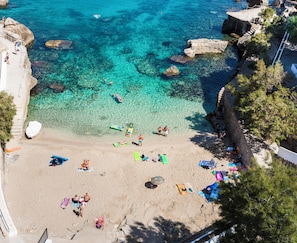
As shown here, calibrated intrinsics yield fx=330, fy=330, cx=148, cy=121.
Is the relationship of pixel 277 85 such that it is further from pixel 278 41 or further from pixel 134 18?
pixel 134 18

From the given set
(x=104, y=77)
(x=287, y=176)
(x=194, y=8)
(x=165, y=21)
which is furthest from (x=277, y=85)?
(x=194, y=8)

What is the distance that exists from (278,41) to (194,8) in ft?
76.1

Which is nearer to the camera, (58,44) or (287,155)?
(287,155)

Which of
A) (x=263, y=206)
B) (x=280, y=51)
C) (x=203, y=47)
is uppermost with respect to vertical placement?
(x=263, y=206)

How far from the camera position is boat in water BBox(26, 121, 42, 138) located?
29.3 meters

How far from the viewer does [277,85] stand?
2884 centimetres

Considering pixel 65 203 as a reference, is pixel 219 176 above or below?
above

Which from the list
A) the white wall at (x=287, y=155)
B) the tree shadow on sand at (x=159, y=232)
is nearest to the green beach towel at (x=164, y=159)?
the tree shadow on sand at (x=159, y=232)

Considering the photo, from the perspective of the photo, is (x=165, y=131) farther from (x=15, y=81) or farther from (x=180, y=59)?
(x=15, y=81)

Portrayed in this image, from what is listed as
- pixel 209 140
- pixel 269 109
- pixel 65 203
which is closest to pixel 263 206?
pixel 269 109

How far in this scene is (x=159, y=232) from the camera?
2198 centimetres

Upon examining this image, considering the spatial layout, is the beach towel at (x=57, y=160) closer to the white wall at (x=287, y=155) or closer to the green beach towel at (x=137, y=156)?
the green beach towel at (x=137, y=156)

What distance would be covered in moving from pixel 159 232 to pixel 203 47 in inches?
1160

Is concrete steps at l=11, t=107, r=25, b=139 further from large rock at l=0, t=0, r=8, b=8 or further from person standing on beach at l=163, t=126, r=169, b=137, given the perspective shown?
large rock at l=0, t=0, r=8, b=8
